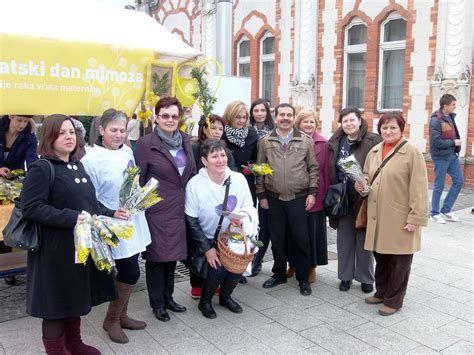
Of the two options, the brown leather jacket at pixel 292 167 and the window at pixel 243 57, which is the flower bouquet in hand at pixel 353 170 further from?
the window at pixel 243 57

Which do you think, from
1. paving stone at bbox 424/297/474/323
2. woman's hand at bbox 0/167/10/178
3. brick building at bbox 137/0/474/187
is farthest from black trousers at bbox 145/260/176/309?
brick building at bbox 137/0/474/187

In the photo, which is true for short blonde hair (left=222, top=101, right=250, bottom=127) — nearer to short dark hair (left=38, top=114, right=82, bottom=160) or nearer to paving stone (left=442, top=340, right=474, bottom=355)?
short dark hair (left=38, top=114, right=82, bottom=160)

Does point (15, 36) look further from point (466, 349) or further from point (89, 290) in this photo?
point (466, 349)

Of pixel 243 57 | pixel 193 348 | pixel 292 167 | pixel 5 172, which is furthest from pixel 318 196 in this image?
pixel 243 57

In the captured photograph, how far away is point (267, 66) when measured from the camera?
14453mm

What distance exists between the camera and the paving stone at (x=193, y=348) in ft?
11.6

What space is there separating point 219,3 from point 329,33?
6.29 metres

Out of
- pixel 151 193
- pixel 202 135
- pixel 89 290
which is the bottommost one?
pixel 89 290

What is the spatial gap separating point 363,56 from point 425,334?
356 inches

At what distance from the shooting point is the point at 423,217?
13.1ft

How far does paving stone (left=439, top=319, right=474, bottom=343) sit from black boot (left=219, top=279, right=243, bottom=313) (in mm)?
1740

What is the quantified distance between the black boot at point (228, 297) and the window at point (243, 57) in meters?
11.5

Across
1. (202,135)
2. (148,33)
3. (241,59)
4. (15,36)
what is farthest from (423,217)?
(241,59)

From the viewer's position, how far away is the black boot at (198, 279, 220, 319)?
413 centimetres
